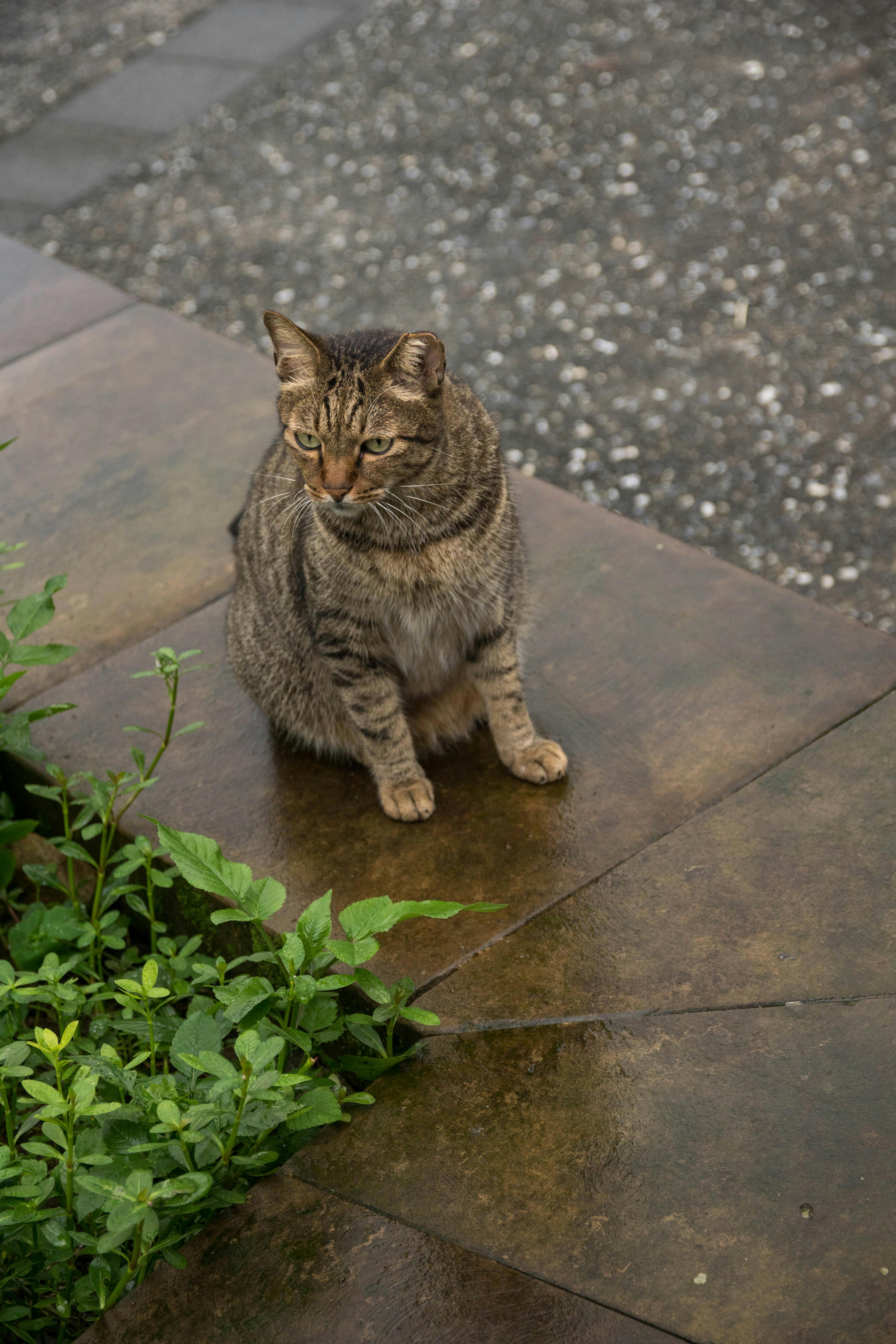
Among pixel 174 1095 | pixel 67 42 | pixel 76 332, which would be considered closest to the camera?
pixel 174 1095

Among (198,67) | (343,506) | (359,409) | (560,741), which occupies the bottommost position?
(560,741)

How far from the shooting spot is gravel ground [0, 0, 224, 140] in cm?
650

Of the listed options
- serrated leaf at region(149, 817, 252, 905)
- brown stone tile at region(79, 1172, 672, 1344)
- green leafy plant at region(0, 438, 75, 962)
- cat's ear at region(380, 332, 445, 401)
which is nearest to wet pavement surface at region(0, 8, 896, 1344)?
brown stone tile at region(79, 1172, 672, 1344)

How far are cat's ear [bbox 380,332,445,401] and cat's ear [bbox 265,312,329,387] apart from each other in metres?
0.14

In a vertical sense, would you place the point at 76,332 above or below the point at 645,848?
above

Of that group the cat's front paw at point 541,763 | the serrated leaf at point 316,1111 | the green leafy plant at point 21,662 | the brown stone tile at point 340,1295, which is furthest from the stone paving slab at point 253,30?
the brown stone tile at point 340,1295

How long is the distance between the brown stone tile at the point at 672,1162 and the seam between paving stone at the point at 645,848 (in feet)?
0.51

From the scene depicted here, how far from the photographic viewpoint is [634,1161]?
1.94m

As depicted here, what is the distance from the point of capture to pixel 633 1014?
219 centimetres

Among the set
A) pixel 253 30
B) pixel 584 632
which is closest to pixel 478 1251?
pixel 584 632

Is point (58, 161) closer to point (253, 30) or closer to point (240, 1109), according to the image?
point (253, 30)

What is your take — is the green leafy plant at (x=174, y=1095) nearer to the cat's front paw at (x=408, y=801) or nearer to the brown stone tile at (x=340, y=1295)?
the brown stone tile at (x=340, y=1295)

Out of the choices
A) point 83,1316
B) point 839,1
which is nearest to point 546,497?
point 83,1316

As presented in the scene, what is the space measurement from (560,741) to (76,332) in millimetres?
2484
